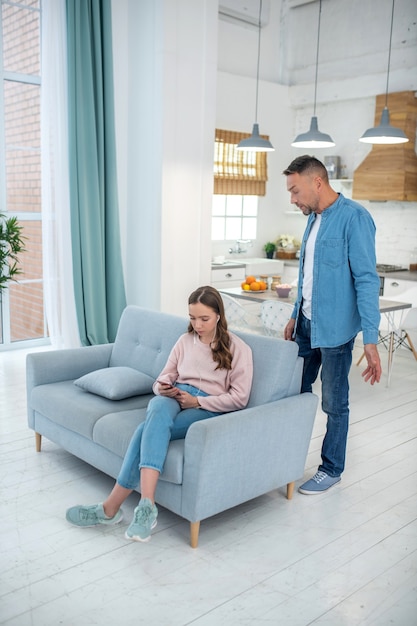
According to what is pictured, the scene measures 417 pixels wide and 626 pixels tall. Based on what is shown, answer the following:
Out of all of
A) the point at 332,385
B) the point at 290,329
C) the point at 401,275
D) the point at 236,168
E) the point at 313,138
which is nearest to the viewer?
the point at 332,385

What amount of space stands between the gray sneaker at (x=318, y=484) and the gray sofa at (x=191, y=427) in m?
0.12

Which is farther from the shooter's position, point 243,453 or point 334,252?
point 334,252

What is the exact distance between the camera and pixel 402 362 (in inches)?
229

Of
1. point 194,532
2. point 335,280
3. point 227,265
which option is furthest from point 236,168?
point 194,532

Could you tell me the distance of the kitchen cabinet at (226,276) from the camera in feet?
22.1

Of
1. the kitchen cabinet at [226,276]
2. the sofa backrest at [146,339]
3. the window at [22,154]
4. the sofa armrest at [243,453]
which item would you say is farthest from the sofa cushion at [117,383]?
the kitchen cabinet at [226,276]

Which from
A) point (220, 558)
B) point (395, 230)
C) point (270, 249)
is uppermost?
point (395, 230)

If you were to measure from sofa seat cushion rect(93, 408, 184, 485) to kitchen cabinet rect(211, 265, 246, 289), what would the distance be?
394cm

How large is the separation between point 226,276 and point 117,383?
3.94 metres

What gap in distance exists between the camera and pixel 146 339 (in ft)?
11.1

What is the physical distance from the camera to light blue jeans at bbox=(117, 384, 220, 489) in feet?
8.00

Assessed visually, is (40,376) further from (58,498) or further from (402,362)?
(402,362)

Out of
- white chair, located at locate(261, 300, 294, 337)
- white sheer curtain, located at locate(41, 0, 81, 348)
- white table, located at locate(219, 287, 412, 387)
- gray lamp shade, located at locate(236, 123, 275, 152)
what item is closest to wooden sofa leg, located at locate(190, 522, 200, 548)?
white chair, located at locate(261, 300, 294, 337)

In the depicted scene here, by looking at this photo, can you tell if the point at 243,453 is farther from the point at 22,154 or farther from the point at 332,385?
the point at 22,154
